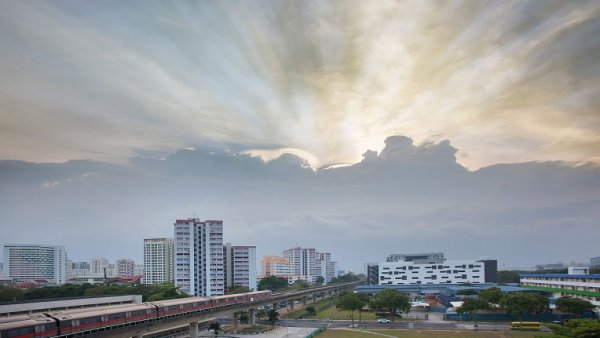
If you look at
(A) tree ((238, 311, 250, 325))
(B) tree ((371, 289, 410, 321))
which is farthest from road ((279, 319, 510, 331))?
(A) tree ((238, 311, 250, 325))

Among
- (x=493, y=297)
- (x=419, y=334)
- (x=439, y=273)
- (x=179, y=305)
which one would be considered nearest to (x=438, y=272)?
(x=439, y=273)

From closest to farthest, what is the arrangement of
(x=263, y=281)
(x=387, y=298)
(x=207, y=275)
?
(x=387, y=298)
(x=207, y=275)
(x=263, y=281)

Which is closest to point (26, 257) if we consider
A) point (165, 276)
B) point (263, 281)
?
point (165, 276)

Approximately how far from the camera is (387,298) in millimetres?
62094

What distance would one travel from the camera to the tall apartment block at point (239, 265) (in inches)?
4225

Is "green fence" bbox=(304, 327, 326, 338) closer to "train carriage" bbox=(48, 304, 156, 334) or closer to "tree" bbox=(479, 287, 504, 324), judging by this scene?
"train carriage" bbox=(48, 304, 156, 334)

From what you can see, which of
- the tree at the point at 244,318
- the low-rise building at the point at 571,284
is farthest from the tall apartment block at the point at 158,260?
the low-rise building at the point at 571,284

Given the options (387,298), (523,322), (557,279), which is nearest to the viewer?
(523,322)

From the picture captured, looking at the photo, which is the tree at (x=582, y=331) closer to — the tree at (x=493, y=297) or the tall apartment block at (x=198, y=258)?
the tree at (x=493, y=297)

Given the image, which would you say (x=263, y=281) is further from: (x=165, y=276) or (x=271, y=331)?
(x=271, y=331)

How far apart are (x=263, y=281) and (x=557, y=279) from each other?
69845mm

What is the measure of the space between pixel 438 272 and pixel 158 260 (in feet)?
254

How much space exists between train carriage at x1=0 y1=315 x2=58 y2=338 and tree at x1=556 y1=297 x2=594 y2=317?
53.1 meters

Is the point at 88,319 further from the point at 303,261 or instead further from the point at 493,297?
the point at 303,261
